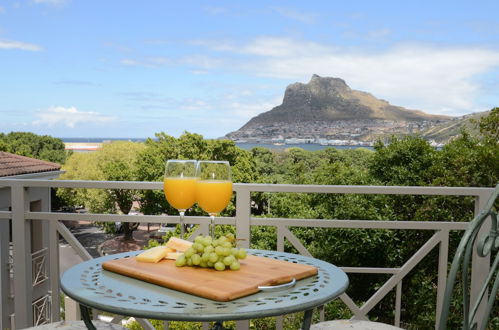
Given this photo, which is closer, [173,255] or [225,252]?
[225,252]

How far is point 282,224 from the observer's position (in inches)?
78.7

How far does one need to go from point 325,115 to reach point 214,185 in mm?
53809

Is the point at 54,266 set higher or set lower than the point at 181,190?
lower

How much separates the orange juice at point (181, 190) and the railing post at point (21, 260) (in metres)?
1.10

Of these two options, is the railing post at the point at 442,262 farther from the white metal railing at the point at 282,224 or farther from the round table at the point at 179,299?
the round table at the point at 179,299

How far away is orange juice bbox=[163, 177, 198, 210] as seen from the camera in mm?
1452

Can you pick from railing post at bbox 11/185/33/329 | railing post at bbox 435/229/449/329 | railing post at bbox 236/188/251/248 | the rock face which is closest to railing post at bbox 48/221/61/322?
railing post at bbox 11/185/33/329

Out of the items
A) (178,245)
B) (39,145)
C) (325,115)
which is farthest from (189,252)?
(325,115)

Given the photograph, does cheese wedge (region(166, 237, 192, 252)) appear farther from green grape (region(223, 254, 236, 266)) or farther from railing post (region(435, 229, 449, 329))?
railing post (region(435, 229, 449, 329))

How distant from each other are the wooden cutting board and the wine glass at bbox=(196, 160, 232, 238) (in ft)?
0.77

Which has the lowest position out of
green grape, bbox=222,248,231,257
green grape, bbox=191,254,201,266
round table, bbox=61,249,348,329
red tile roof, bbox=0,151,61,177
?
red tile roof, bbox=0,151,61,177

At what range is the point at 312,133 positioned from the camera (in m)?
50.8

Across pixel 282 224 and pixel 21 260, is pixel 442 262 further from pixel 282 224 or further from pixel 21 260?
pixel 21 260

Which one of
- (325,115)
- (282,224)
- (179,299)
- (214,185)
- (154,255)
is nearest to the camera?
(179,299)
